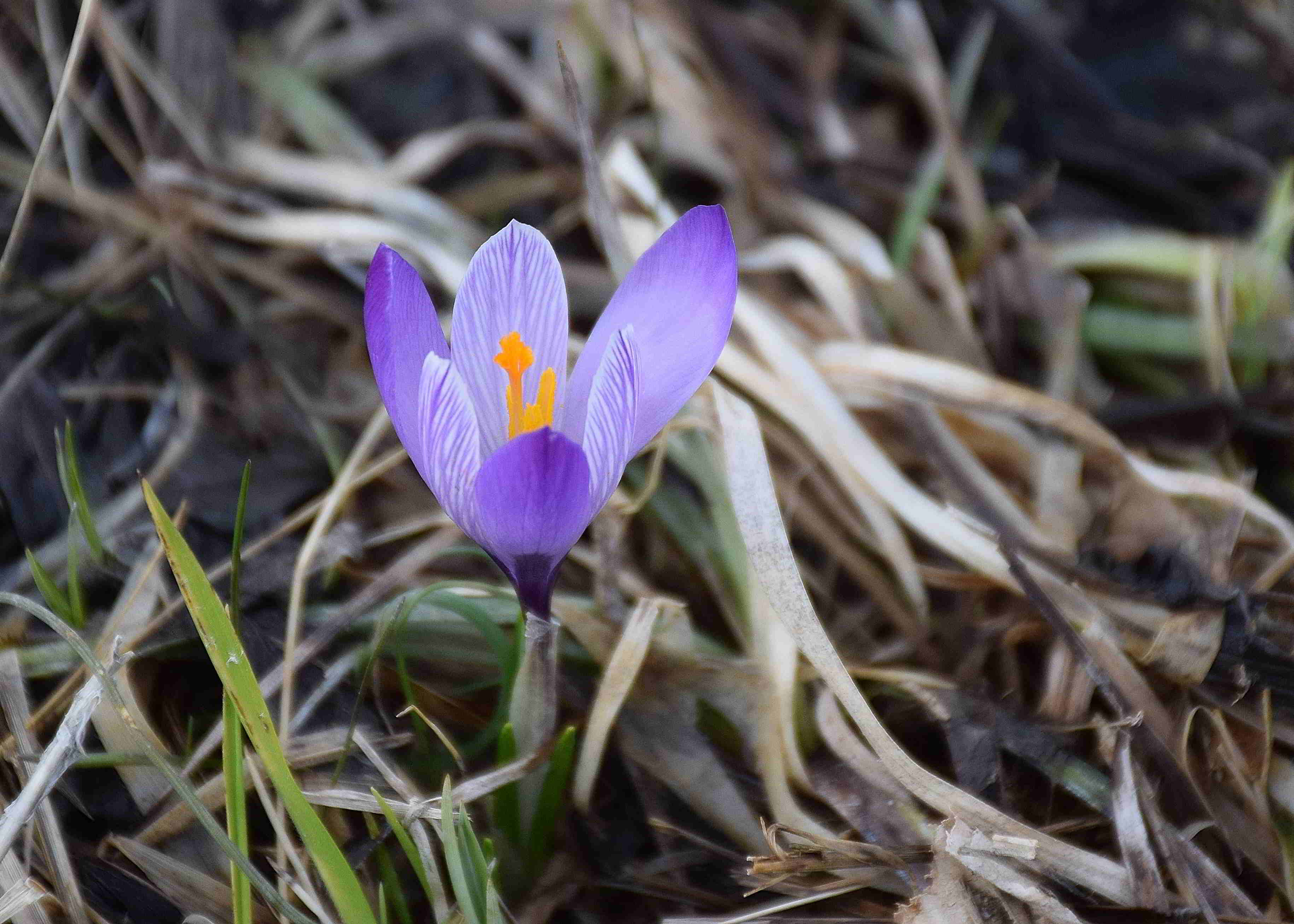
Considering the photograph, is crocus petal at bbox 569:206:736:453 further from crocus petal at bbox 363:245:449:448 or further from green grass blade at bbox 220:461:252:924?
green grass blade at bbox 220:461:252:924

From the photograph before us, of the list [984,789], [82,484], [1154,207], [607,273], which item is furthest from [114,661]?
[1154,207]


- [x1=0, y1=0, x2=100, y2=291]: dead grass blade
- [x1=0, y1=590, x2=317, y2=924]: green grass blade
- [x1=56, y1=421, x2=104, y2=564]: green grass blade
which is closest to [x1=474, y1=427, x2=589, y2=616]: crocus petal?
[x1=0, y1=590, x2=317, y2=924]: green grass blade

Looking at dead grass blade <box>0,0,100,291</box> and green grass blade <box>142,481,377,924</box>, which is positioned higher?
dead grass blade <box>0,0,100,291</box>

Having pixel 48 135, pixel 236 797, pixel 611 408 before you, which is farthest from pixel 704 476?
pixel 48 135

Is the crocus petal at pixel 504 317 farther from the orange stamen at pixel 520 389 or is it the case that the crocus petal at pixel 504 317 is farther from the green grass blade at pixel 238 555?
the green grass blade at pixel 238 555

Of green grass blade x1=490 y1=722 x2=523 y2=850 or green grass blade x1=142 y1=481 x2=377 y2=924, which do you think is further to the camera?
green grass blade x1=490 y1=722 x2=523 y2=850

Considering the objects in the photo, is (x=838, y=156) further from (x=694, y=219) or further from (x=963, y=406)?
(x=694, y=219)
